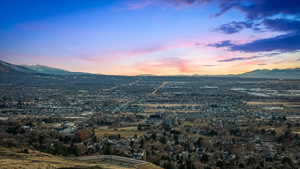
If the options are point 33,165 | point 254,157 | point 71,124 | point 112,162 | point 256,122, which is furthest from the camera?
point 256,122

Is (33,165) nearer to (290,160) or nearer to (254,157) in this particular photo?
(254,157)

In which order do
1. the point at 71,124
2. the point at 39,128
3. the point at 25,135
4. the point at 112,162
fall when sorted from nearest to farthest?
the point at 112,162, the point at 25,135, the point at 39,128, the point at 71,124

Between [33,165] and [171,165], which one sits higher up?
[33,165]

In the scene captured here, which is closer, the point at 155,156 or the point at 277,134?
the point at 155,156

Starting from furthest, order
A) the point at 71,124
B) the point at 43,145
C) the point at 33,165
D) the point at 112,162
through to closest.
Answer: the point at 71,124 < the point at 43,145 < the point at 112,162 < the point at 33,165

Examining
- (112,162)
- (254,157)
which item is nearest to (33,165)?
(112,162)

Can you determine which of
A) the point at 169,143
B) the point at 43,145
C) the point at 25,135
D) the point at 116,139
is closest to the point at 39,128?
the point at 25,135

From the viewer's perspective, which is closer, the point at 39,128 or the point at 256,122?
the point at 39,128

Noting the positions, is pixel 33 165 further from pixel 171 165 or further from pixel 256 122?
pixel 256 122

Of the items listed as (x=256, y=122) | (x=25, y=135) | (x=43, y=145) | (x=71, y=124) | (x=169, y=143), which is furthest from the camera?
(x=256, y=122)
